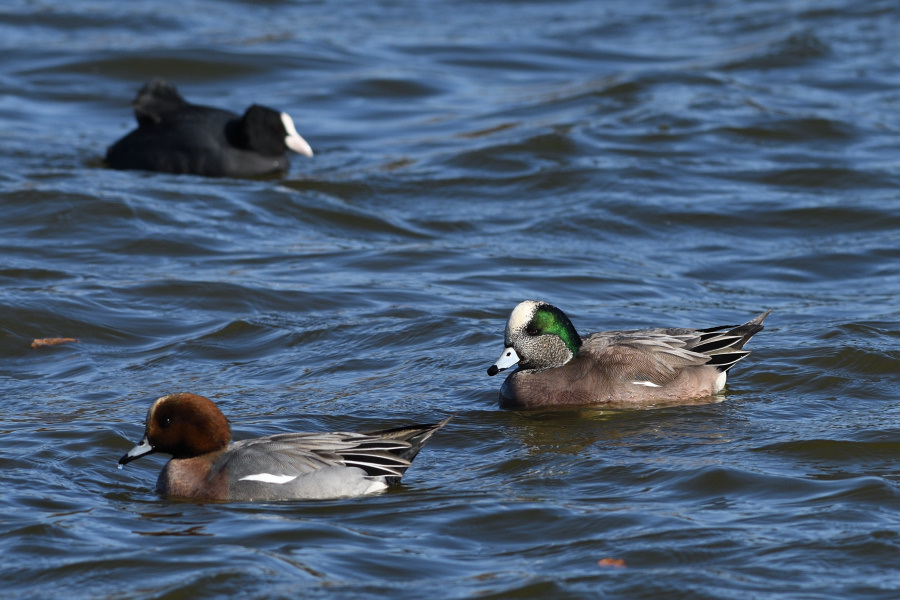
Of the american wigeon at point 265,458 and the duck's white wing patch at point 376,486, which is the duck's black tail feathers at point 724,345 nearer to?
the american wigeon at point 265,458

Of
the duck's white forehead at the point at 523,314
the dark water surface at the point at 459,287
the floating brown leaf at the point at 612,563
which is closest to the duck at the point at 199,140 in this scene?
the dark water surface at the point at 459,287

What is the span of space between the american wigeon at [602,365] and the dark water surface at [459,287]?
0.56 feet

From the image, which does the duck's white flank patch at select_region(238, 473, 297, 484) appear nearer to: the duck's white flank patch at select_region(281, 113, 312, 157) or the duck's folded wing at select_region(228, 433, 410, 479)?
the duck's folded wing at select_region(228, 433, 410, 479)

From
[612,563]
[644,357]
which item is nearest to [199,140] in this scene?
[644,357]

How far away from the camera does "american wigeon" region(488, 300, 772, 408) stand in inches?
336

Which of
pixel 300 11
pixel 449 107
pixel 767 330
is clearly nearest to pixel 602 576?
pixel 767 330

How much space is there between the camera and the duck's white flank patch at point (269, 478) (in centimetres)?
670

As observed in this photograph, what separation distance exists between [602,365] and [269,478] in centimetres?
258

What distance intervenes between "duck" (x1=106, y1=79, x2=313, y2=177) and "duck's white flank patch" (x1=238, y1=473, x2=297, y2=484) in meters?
7.97

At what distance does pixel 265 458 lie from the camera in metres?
6.76

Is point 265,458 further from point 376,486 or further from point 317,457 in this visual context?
point 376,486

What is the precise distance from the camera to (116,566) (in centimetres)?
598

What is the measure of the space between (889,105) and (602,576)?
43.7ft

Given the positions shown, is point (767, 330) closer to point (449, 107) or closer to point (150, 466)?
point (150, 466)
